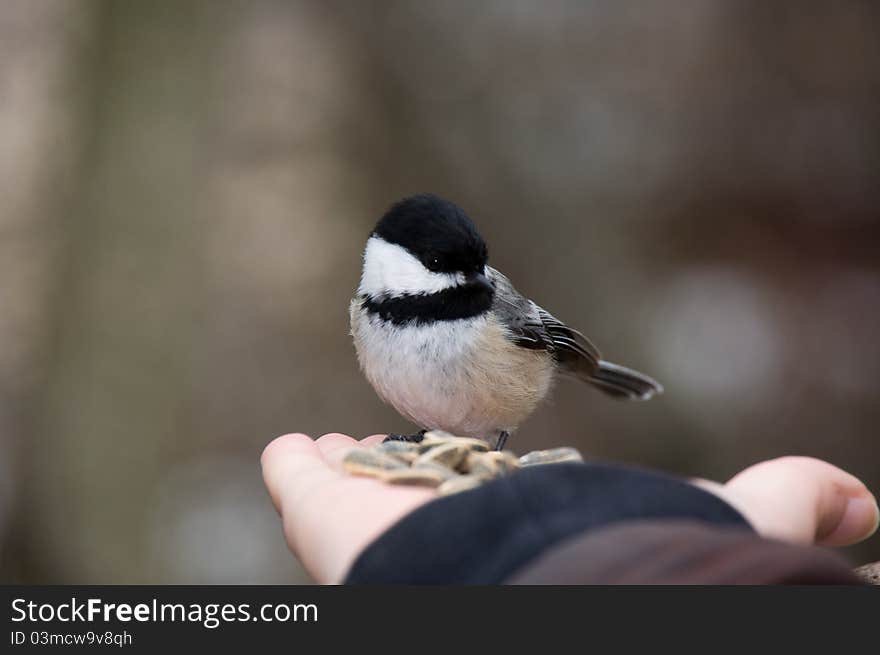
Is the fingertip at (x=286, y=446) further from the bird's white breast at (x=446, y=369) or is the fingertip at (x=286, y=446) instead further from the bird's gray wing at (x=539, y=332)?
the bird's gray wing at (x=539, y=332)

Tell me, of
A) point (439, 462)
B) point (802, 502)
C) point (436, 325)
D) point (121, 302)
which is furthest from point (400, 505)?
→ point (121, 302)

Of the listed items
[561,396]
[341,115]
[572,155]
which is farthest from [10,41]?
[561,396]

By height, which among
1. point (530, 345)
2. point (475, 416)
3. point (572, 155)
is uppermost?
point (572, 155)

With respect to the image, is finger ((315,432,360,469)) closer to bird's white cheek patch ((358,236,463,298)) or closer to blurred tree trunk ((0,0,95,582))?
bird's white cheek patch ((358,236,463,298))

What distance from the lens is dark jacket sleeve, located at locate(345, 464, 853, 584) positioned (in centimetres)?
88

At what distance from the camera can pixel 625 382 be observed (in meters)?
2.32

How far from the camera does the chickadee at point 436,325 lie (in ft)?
5.41

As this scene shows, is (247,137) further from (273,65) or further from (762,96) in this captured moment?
(762,96)

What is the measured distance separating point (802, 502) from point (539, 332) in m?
0.85

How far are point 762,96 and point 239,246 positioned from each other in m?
1.69

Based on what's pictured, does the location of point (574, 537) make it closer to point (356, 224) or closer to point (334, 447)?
point (334, 447)

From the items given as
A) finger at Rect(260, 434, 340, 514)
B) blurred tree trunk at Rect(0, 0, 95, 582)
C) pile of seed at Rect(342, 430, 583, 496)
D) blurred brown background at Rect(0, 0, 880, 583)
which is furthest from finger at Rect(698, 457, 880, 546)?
blurred tree trunk at Rect(0, 0, 95, 582)

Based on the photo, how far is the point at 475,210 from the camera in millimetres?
2840

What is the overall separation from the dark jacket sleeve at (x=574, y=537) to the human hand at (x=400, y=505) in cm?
6
